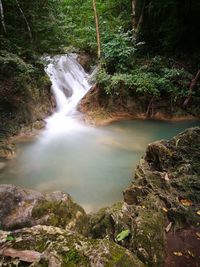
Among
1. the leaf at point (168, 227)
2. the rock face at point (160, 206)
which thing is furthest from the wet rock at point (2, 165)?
the leaf at point (168, 227)

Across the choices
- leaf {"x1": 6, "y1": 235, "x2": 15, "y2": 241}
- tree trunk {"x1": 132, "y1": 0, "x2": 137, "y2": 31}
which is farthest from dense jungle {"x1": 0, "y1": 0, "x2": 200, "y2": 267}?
tree trunk {"x1": 132, "y1": 0, "x2": 137, "y2": 31}

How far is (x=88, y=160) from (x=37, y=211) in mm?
3811

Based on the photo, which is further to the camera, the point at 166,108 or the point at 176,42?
the point at 176,42

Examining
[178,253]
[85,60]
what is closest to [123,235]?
[178,253]

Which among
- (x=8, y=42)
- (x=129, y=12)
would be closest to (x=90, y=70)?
(x=129, y=12)

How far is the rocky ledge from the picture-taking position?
2285 millimetres

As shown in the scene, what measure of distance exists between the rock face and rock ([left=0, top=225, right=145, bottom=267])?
2.47 ft

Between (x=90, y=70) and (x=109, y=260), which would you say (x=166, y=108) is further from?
(x=109, y=260)

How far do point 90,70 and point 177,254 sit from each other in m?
12.3

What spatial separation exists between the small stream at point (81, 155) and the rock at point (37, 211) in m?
1.51

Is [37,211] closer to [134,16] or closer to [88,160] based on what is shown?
[88,160]

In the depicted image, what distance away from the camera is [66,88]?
12.2 metres

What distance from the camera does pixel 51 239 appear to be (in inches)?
95.8

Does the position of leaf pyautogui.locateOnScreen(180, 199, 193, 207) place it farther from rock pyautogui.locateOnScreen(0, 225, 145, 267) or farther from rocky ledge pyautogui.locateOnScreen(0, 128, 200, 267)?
rock pyautogui.locateOnScreen(0, 225, 145, 267)
